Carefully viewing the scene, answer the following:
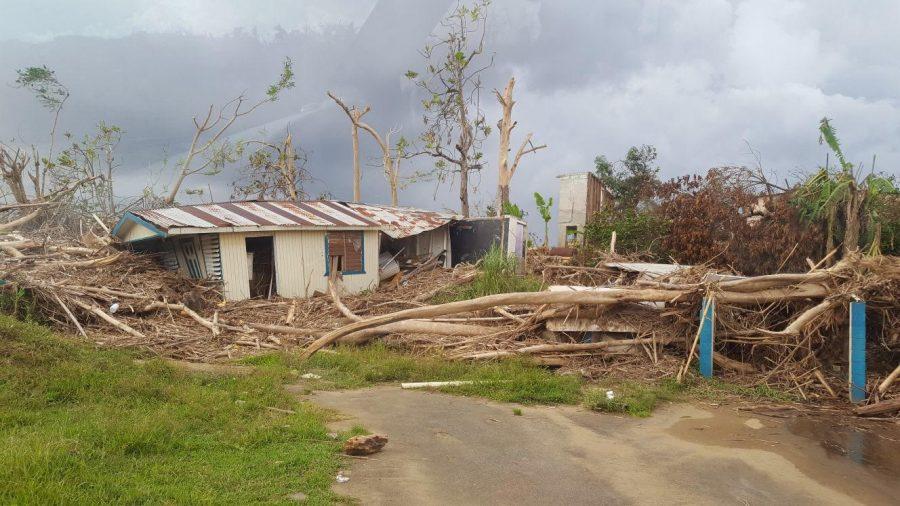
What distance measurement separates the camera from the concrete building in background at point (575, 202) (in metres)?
25.5

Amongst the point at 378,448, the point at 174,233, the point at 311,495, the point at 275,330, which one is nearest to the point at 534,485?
the point at 378,448

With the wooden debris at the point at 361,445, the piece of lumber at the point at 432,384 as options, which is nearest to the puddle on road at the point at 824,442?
the piece of lumber at the point at 432,384

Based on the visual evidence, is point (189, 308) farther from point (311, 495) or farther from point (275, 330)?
point (311, 495)

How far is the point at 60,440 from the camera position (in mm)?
4934

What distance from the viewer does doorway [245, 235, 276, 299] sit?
51.9 feet

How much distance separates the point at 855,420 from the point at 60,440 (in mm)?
8520

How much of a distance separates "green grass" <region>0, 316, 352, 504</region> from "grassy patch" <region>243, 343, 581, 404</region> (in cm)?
112

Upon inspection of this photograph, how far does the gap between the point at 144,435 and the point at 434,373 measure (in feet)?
14.8

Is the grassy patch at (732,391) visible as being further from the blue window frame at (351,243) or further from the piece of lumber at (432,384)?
the blue window frame at (351,243)

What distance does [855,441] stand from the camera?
680cm

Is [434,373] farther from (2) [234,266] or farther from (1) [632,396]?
(2) [234,266]

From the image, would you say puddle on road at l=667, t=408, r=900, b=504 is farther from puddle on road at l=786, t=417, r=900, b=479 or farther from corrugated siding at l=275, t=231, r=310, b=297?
corrugated siding at l=275, t=231, r=310, b=297

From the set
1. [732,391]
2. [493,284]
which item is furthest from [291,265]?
[732,391]

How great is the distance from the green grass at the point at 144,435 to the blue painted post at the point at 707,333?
18.0 ft
